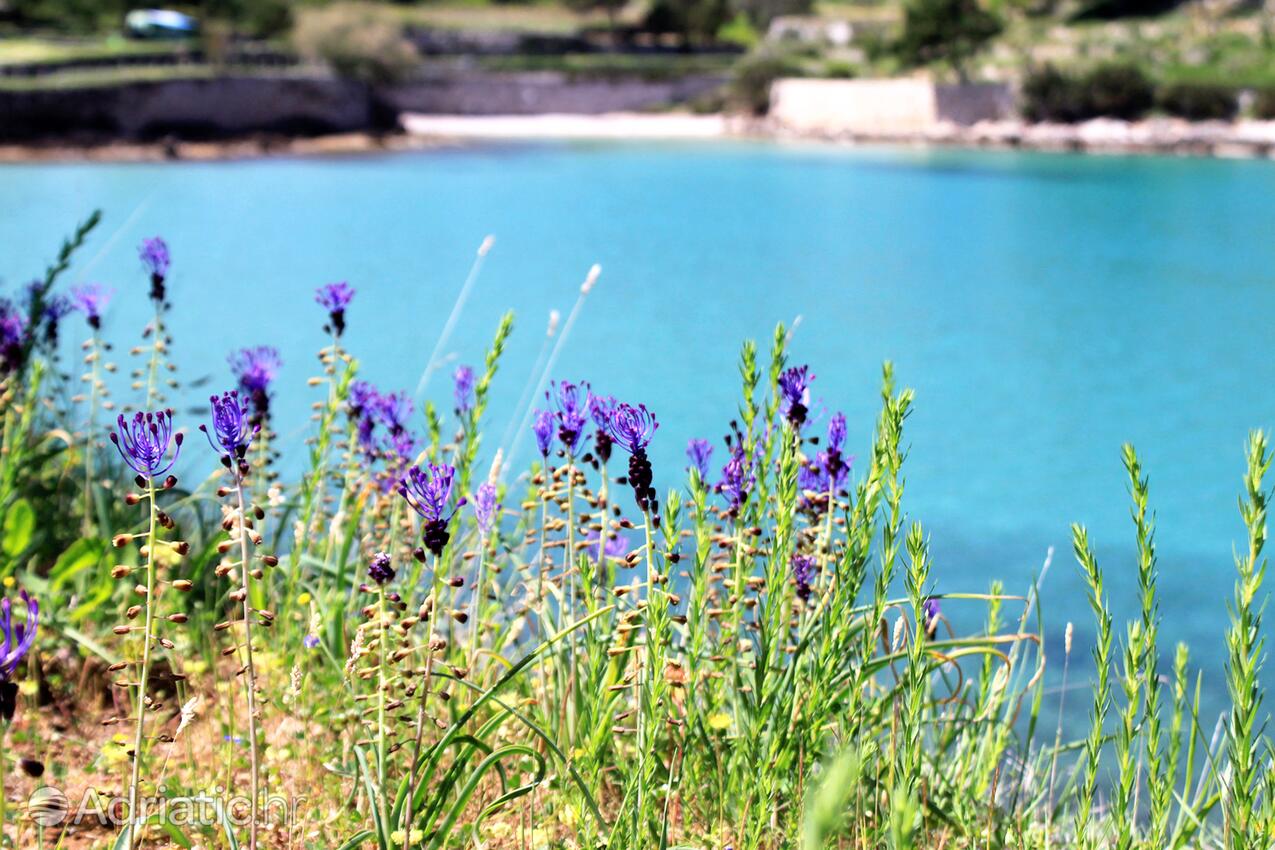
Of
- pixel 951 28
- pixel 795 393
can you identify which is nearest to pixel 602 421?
pixel 795 393

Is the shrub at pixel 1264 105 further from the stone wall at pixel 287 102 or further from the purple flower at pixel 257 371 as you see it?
the purple flower at pixel 257 371

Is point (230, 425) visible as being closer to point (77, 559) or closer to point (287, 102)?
point (77, 559)

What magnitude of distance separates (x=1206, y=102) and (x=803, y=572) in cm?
4518

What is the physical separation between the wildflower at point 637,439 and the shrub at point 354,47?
164 feet

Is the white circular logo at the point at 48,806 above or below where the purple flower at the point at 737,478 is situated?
below

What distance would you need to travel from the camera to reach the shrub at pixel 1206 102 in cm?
4281

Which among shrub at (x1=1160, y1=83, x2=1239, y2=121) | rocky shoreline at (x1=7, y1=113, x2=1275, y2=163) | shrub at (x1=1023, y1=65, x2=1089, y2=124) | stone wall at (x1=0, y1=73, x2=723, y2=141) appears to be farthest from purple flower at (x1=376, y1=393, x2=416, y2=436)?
shrub at (x1=1023, y1=65, x2=1089, y2=124)

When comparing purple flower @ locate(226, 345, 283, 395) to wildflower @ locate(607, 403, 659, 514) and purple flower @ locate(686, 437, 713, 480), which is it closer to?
purple flower @ locate(686, 437, 713, 480)

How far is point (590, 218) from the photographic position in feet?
73.5

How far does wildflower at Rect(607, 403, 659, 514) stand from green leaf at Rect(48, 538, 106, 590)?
1.71 meters

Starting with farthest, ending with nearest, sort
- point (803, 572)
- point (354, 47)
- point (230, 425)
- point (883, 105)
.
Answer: point (883, 105) < point (354, 47) < point (803, 572) < point (230, 425)

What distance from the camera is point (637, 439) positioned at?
1.74 metres

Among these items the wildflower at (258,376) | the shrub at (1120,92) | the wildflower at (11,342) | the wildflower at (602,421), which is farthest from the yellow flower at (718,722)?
the shrub at (1120,92)

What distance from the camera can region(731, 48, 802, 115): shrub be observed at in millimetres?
53844
